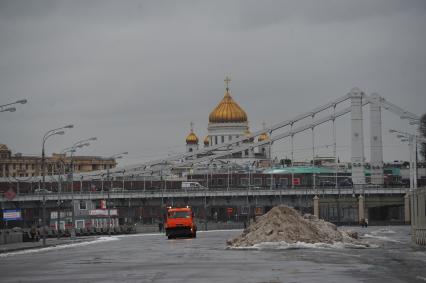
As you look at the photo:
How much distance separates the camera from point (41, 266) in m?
45.2

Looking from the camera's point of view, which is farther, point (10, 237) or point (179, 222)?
point (179, 222)

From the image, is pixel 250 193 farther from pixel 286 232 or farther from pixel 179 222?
pixel 286 232

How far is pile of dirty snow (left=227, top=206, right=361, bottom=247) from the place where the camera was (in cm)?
6419

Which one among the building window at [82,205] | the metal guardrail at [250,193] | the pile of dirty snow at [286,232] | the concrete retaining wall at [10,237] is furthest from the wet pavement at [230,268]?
the metal guardrail at [250,193]

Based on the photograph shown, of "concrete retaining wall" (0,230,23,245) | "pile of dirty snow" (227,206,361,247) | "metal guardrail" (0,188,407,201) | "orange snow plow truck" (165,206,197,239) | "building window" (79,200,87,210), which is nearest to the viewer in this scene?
"pile of dirty snow" (227,206,361,247)

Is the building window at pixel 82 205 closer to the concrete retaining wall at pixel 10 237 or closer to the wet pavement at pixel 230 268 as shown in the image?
the concrete retaining wall at pixel 10 237

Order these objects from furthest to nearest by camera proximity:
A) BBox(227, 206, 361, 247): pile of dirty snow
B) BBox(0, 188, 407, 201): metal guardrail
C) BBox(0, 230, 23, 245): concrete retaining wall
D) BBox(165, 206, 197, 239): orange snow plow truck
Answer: BBox(0, 188, 407, 201): metal guardrail → BBox(165, 206, 197, 239): orange snow plow truck → BBox(0, 230, 23, 245): concrete retaining wall → BBox(227, 206, 361, 247): pile of dirty snow

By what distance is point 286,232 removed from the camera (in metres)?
64.9

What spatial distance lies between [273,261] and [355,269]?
22.2 ft

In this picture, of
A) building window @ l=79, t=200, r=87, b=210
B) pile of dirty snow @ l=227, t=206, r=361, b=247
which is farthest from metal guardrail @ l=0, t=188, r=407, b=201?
pile of dirty snow @ l=227, t=206, r=361, b=247

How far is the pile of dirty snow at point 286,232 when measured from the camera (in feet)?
211

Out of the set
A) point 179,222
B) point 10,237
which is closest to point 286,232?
point 179,222

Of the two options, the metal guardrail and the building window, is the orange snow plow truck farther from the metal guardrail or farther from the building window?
the metal guardrail

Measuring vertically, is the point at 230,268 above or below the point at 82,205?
below
